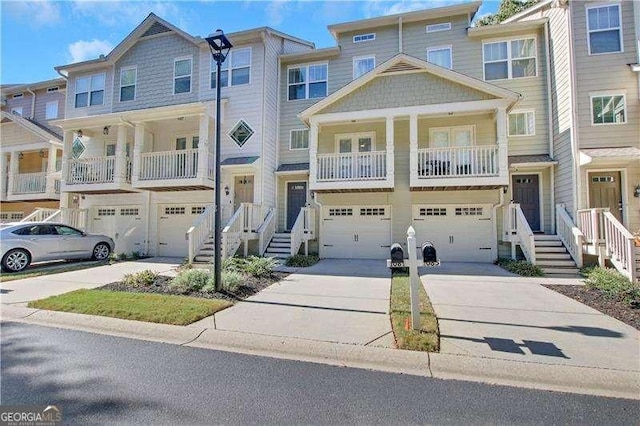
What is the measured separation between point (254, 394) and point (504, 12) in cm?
2816

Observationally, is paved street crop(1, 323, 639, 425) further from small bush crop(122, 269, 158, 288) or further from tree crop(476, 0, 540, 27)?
tree crop(476, 0, 540, 27)

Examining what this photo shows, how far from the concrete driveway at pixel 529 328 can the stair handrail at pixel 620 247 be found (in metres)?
2.06

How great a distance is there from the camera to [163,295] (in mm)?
6551

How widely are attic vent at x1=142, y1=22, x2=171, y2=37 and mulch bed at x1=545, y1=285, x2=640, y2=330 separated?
18.0 m

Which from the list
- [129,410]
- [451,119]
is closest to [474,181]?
[451,119]

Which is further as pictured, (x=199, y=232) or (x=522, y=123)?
(x=522, y=123)

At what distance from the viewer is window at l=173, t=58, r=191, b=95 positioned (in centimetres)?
1436

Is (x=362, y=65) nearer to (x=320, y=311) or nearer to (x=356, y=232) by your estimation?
(x=356, y=232)

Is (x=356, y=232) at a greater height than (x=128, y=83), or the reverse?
(x=128, y=83)

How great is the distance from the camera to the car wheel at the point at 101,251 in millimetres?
12039

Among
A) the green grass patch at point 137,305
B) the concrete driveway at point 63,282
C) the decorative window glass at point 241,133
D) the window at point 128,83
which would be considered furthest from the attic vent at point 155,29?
the green grass patch at point 137,305

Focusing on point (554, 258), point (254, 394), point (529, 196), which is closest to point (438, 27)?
point (529, 196)

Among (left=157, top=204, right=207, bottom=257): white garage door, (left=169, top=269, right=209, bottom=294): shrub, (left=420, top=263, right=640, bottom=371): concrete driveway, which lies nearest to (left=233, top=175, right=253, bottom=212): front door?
(left=157, top=204, right=207, bottom=257): white garage door

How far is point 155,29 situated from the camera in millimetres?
15047
